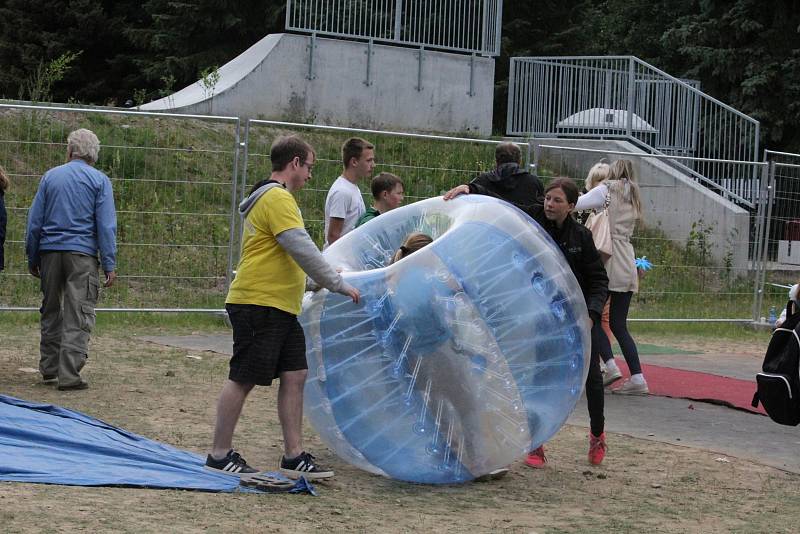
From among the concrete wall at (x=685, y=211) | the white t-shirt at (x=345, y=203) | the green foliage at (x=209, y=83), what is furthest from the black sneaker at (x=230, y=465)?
the green foliage at (x=209, y=83)

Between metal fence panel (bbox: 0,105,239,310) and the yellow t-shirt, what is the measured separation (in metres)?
6.24

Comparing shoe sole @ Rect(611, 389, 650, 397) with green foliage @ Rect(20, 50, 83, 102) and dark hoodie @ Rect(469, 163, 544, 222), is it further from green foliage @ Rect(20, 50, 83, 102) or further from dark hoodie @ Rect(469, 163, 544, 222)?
green foliage @ Rect(20, 50, 83, 102)

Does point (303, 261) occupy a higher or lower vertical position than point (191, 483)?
higher

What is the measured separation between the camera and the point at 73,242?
836 cm

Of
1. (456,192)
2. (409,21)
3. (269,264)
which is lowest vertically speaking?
(269,264)

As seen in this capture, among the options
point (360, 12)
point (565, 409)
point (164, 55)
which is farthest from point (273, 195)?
point (164, 55)

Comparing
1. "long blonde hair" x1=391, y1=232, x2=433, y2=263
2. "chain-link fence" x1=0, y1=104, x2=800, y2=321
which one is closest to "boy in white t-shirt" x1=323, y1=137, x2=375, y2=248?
"long blonde hair" x1=391, y1=232, x2=433, y2=263

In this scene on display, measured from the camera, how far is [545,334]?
19.7 feet

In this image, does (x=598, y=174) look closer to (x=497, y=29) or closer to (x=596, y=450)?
(x=596, y=450)

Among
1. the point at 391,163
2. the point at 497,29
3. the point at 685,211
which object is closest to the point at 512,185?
the point at 391,163

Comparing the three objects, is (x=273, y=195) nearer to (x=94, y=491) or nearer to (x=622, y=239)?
(x=94, y=491)

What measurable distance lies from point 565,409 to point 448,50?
50.8 feet

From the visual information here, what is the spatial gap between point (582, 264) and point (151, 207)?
21.5 feet

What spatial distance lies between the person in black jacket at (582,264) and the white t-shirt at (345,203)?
1526 millimetres
